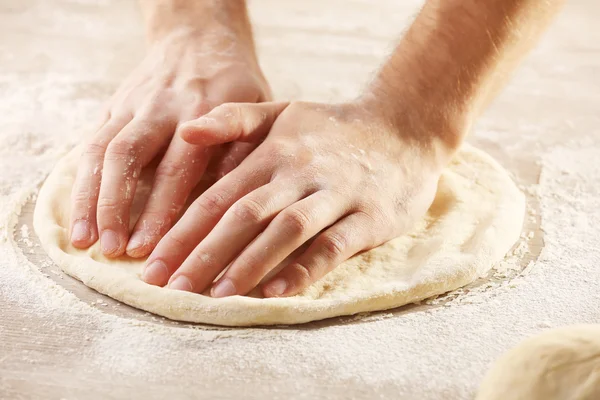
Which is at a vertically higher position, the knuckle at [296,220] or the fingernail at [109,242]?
the knuckle at [296,220]

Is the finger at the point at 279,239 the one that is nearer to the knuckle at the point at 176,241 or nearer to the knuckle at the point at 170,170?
the knuckle at the point at 176,241

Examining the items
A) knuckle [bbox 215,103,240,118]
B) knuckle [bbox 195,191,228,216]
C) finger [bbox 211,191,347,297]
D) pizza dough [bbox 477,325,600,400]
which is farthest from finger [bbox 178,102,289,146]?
pizza dough [bbox 477,325,600,400]

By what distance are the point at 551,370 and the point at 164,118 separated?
3.05 feet

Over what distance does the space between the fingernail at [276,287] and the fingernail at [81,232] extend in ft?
1.23

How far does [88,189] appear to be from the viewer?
1329 mm

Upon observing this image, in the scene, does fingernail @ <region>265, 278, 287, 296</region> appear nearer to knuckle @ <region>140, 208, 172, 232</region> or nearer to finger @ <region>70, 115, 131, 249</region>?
knuckle @ <region>140, 208, 172, 232</region>

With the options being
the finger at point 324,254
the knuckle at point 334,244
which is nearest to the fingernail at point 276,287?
the finger at point 324,254

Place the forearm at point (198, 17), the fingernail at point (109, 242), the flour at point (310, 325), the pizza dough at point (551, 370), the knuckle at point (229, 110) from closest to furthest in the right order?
1. the pizza dough at point (551, 370)
2. the flour at point (310, 325)
3. the fingernail at point (109, 242)
4. the knuckle at point (229, 110)
5. the forearm at point (198, 17)

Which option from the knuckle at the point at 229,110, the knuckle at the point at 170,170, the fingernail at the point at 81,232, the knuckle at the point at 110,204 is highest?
the knuckle at the point at 229,110

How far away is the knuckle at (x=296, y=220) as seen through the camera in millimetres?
1185

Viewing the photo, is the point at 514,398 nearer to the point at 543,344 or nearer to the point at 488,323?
the point at 543,344

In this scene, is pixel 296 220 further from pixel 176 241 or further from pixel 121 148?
pixel 121 148

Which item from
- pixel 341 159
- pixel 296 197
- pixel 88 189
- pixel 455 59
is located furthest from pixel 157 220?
pixel 455 59

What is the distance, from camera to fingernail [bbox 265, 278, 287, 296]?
Answer: 115 cm
